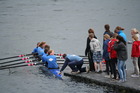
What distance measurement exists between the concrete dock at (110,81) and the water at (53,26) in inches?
13.1

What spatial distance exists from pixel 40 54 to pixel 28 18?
2578 cm

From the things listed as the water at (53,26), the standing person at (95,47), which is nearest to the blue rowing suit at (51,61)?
the water at (53,26)

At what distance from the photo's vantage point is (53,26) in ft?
151

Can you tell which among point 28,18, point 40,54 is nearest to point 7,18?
point 28,18

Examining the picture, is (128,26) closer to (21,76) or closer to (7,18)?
(7,18)

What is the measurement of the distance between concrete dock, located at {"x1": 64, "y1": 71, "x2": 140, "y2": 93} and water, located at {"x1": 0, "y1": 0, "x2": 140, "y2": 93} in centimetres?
33

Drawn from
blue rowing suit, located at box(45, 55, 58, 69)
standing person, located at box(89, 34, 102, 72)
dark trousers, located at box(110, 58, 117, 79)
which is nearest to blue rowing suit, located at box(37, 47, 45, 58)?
blue rowing suit, located at box(45, 55, 58, 69)

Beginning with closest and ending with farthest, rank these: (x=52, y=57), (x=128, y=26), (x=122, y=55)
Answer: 1. (x=122, y=55)
2. (x=52, y=57)
3. (x=128, y=26)

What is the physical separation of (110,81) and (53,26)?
27161mm

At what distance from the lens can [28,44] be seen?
35344mm

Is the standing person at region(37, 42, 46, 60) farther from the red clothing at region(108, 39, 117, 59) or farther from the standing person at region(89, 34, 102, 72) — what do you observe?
the red clothing at region(108, 39, 117, 59)

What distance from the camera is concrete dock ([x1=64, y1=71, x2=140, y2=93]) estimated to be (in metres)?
18.1

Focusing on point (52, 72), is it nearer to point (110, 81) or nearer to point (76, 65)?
point (76, 65)

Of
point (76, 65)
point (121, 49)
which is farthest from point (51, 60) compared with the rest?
point (121, 49)
